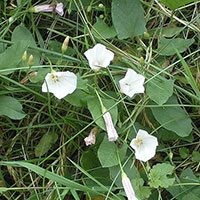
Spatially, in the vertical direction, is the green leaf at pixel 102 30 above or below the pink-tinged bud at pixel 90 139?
above

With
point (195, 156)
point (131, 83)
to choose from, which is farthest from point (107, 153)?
point (195, 156)

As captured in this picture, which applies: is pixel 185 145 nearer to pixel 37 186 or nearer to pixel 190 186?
pixel 190 186

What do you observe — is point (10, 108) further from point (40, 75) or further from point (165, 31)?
point (165, 31)

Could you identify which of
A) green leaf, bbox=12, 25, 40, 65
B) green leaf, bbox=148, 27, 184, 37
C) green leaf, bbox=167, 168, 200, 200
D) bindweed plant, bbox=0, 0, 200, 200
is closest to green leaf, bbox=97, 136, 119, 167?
bindweed plant, bbox=0, 0, 200, 200

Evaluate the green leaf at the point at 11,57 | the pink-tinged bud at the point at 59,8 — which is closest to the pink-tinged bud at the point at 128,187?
the green leaf at the point at 11,57

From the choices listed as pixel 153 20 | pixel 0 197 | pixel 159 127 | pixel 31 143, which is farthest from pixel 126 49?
pixel 0 197

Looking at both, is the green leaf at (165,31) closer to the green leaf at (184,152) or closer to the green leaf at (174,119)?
the green leaf at (174,119)

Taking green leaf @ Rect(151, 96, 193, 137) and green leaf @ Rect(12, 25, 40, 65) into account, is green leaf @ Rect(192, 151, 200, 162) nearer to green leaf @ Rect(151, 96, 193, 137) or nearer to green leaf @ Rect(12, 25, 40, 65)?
green leaf @ Rect(151, 96, 193, 137)
